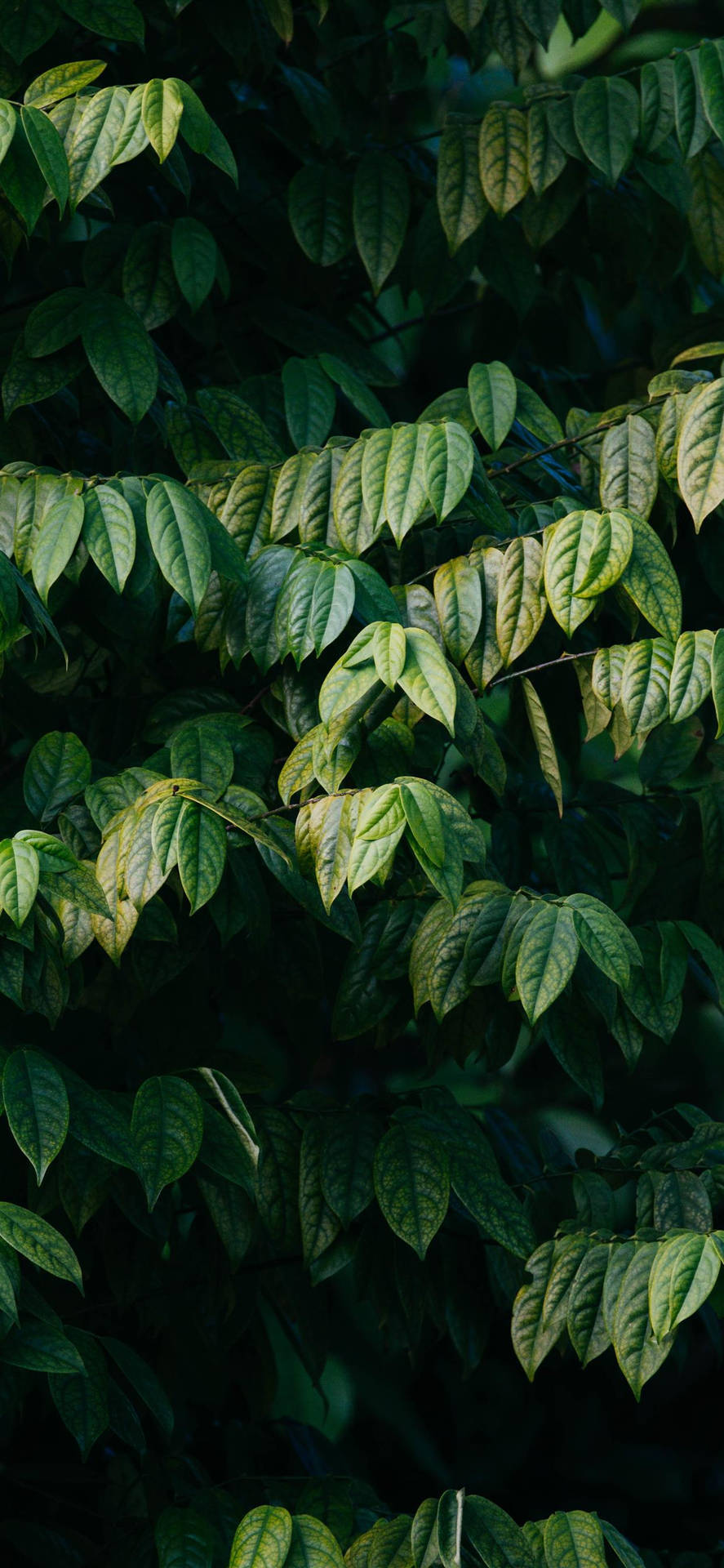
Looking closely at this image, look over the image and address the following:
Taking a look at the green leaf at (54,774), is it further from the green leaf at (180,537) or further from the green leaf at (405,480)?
the green leaf at (405,480)

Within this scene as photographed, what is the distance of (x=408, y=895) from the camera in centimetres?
149

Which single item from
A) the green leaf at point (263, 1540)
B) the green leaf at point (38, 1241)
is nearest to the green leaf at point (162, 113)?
the green leaf at point (38, 1241)

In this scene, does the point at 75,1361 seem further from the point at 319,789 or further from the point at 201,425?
the point at 201,425

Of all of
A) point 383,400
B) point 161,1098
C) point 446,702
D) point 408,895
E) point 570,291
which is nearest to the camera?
point 446,702

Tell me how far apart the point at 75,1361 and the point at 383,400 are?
1650 millimetres

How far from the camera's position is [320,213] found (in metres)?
1.82

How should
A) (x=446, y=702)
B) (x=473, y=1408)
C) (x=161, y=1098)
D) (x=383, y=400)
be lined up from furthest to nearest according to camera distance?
(x=473, y=1408) → (x=383, y=400) → (x=161, y=1098) → (x=446, y=702)

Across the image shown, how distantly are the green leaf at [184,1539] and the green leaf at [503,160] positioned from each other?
1494 millimetres

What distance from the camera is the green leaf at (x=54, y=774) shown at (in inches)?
55.6

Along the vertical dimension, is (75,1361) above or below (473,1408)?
above

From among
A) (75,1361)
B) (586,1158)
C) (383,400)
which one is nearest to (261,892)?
(75,1361)

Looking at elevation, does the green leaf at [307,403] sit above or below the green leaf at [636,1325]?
above

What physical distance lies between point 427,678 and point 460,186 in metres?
0.87

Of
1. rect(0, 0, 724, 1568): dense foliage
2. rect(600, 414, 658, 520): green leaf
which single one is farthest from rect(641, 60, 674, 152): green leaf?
rect(600, 414, 658, 520): green leaf
